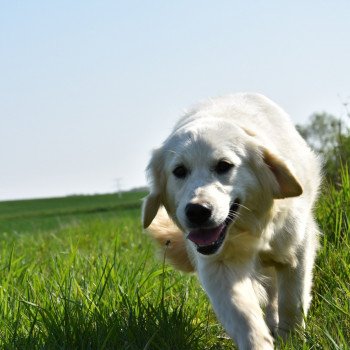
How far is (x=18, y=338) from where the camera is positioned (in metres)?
4.06

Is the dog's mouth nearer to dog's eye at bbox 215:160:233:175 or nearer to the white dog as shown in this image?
the white dog

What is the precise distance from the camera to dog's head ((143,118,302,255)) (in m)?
4.07

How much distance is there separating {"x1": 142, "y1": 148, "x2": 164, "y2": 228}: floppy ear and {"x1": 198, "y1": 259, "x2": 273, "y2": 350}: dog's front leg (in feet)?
1.60

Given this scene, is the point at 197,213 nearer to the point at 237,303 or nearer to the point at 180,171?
the point at 180,171

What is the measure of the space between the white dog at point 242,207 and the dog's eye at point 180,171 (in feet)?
0.06

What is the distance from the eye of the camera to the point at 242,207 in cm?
442

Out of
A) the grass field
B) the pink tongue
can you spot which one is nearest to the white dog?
the pink tongue

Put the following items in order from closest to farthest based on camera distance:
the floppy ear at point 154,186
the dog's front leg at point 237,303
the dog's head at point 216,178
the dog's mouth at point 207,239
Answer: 1. the dog's front leg at point 237,303
2. the dog's head at point 216,178
3. the dog's mouth at point 207,239
4. the floppy ear at point 154,186

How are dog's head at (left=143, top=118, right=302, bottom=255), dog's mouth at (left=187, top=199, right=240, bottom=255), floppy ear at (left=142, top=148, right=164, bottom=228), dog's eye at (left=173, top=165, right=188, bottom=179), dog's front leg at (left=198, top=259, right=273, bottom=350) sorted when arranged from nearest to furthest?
dog's front leg at (left=198, top=259, right=273, bottom=350) < dog's head at (left=143, top=118, right=302, bottom=255) < dog's mouth at (left=187, top=199, right=240, bottom=255) < dog's eye at (left=173, top=165, right=188, bottom=179) < floppy ear at (left=142, top=148, right=164, bottom=228)

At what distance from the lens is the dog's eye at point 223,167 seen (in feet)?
13.9

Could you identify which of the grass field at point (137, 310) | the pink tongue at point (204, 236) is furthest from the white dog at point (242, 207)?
the grass field at point (137, 310)

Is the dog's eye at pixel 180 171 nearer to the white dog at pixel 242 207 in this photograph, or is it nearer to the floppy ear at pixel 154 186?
the white dog at pixel 242 207

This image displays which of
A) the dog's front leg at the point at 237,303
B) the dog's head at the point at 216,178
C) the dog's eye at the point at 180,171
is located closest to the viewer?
the dog's front leg at the point at 237,303

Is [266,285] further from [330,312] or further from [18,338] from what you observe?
[18,338]
